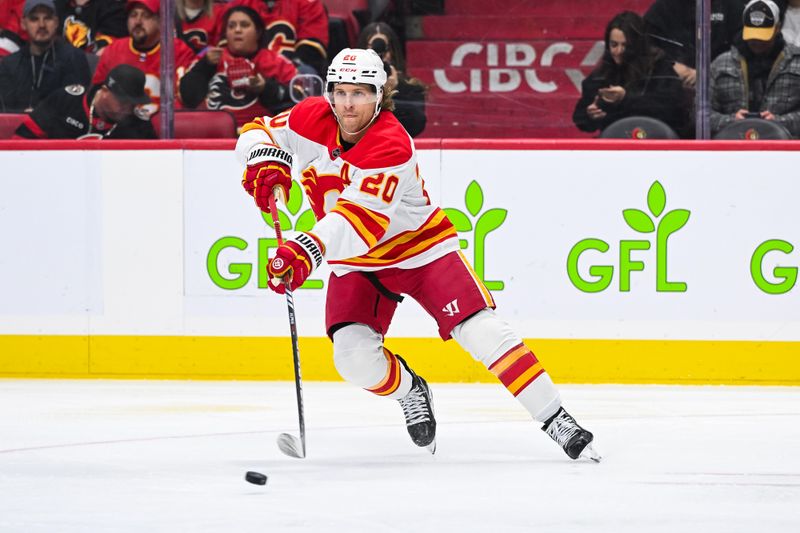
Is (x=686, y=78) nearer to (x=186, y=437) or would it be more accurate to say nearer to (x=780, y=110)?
(x=780, y=110)

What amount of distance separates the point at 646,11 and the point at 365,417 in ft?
6.32

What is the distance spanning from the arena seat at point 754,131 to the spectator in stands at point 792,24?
12.0 inches

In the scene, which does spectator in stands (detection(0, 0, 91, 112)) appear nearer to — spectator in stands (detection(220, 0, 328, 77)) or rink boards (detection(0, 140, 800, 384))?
rink boards (detection(0, 140, 800, 384))

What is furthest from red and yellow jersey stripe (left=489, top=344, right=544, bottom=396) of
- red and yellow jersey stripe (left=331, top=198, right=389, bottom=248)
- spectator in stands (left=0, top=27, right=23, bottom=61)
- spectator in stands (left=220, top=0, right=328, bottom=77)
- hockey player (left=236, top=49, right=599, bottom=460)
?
spectator in stands (left=0, top=27, right=23, bottom=61)

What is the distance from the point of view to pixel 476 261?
536 cm

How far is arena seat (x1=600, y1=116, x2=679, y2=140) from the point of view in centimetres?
536

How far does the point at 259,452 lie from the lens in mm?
3912

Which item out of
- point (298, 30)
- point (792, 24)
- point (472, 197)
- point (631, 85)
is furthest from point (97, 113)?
point (792, 24)

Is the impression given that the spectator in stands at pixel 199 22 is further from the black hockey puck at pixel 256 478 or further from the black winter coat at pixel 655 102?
the black hockey puck at pixel 256 478

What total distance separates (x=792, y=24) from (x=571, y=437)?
2.28 metres

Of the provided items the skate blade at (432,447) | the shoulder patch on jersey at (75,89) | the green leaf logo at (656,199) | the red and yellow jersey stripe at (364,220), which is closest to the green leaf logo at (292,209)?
the shoulder patch on jersey at (75,89)

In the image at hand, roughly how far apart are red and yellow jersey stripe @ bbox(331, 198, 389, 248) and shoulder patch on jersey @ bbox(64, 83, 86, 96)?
7.54ft

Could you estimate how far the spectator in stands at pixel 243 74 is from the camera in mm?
5527

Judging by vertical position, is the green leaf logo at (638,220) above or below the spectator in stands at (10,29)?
below
